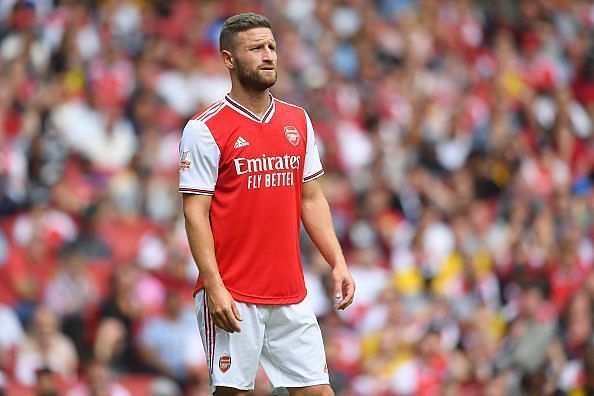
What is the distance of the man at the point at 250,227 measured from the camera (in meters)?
6.37

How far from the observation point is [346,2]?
17.8 metres

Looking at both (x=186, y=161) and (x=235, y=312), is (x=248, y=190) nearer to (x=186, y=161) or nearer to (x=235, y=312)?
(x=186, y=161)

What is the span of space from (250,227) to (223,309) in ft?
1.48

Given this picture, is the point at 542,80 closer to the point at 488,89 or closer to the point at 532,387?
the point at 488,89

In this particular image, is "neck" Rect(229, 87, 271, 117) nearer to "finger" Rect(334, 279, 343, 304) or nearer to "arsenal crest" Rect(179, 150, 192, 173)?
"arsenal crest" Rect(179, 150, 192, 173)

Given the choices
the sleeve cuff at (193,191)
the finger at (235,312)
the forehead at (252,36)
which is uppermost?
the forehead at (252,36)

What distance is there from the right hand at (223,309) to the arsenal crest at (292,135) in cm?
81

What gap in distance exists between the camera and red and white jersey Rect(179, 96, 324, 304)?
6379 millimetres

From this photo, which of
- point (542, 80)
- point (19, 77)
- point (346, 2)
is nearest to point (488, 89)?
point (542, 80)

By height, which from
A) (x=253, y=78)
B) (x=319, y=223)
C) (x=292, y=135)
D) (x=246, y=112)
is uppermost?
(x=253, y=78)

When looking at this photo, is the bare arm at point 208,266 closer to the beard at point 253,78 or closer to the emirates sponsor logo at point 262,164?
the emirates sponsor logo at point 262,164

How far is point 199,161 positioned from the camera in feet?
20.9

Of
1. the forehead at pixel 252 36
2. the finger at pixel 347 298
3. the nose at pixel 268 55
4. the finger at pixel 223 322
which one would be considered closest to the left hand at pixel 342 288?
the finger at pixel 347 298

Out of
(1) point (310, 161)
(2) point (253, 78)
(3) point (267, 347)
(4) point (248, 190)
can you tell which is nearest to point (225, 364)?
(3) point (267, 347)
